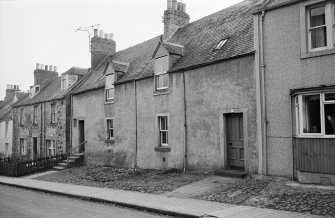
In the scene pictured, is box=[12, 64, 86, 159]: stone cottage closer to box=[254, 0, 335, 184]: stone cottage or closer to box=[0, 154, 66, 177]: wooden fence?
box=[0, 154, 66, 177]: wooden fence

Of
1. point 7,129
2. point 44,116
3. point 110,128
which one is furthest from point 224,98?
point 7,129

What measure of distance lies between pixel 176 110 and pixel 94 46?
50.6 feet

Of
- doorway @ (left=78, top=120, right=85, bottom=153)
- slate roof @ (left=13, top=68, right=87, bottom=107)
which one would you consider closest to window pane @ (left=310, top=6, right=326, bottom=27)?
doorway @ (left=78, top=120, right=85, bottom=153)

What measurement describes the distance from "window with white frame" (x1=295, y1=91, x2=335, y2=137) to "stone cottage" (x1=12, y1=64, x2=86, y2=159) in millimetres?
19929

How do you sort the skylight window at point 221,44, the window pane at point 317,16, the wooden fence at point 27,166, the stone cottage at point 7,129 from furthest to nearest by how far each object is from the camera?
1. the stone cottage at point 7,129
2. the wooden fence at point 27,166
3. the skylight window at point 221,44
4. the window pane at point 317,16

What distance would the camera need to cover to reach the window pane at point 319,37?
11.5 meters

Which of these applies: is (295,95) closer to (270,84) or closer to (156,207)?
(270,84)

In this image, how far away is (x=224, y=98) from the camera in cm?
1465

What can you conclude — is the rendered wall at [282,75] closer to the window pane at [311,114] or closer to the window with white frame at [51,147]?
the window pane at [311,114]

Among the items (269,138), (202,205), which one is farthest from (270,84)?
(202,205)

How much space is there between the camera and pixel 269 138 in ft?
41.5

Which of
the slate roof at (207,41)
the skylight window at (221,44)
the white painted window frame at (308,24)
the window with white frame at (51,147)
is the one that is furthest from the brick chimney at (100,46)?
the white painted window frame at (308,24)

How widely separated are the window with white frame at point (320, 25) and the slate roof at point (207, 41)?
7.58 feet

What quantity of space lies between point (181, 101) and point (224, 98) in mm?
2879
